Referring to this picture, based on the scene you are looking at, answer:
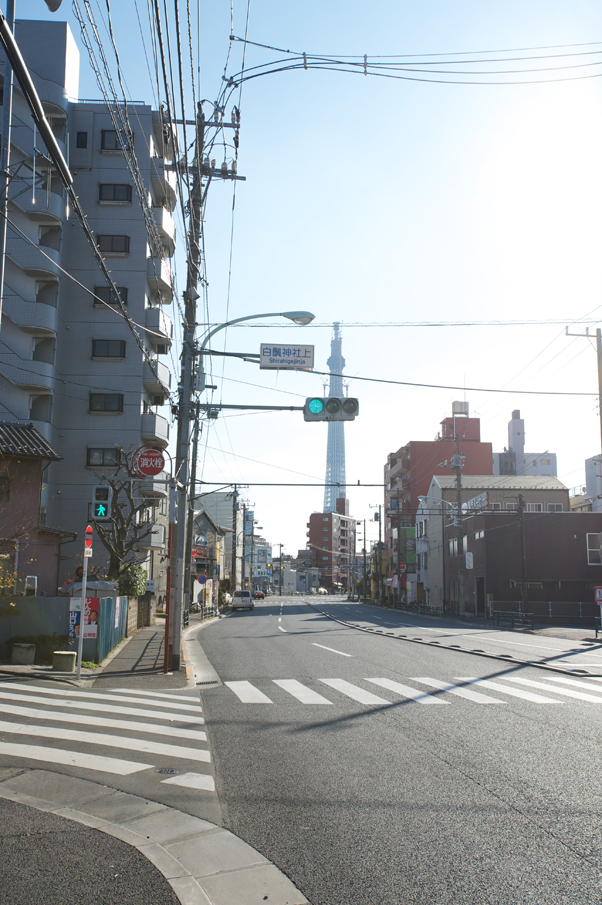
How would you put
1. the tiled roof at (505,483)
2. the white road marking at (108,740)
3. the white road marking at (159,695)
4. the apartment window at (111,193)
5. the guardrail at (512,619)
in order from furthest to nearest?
the tiled roof at (505,483) → the apartment window at (111,193) → the guardrail at (512,619) → the white road marking at (159,695) → the white road marking at (108,740)

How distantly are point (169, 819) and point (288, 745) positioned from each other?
309 cm

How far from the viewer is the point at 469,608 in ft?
189

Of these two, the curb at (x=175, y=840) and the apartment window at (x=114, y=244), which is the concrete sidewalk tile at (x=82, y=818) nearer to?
the curb at (x=175, y=840)

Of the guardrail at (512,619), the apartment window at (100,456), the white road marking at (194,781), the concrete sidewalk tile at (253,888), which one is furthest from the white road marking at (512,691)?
the apartment window at (100,456)

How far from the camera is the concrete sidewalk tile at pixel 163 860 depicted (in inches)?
189

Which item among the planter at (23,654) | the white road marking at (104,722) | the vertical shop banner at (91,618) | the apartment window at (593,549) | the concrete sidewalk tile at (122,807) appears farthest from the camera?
the apartment window at (593,549)

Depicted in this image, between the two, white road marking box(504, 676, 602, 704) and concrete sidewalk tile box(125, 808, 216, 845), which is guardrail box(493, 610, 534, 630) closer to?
white road marking box(504, 676, 602, 704)

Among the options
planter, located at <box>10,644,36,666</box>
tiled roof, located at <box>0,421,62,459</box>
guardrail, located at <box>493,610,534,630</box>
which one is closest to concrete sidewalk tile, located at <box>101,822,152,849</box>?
planter, located at <box>10,644,36,666</box>

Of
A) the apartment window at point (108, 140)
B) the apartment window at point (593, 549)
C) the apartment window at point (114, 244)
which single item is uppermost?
the apartment window at point (108, 140)

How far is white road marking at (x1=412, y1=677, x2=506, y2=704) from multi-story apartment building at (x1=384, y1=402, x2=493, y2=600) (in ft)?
218

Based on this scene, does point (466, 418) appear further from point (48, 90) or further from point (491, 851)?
point (491, 851)

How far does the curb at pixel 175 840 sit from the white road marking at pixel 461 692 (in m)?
7.44

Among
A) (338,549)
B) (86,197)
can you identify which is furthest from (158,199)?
(338,549)

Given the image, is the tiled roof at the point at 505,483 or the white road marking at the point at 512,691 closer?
the white road marking at the point at 512,691
